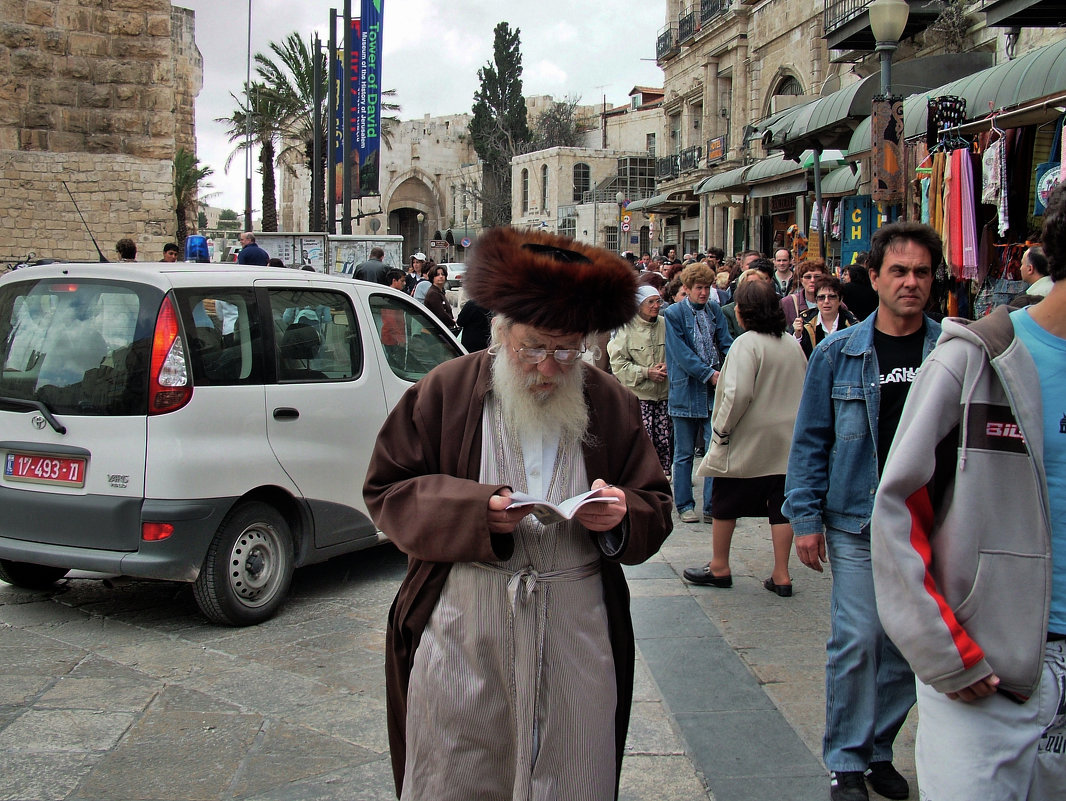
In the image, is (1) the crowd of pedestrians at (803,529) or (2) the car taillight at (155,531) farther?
(2) the car taillight at (155,531)

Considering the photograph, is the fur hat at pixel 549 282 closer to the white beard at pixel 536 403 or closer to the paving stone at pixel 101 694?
the white beard at pixel 536 403

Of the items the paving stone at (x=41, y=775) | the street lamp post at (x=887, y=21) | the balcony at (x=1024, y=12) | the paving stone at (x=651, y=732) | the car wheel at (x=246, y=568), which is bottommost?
the paving stone at (x=41, y=775)

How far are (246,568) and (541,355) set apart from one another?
10.4 feet

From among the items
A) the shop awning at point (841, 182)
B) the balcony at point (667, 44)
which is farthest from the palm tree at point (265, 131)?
the shop awning at point (841, 182)

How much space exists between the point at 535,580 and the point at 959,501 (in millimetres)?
985

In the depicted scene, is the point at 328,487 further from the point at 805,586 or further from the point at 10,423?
the point at 805,586

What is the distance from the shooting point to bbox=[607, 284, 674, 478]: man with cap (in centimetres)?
752

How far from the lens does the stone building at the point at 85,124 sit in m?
14.0

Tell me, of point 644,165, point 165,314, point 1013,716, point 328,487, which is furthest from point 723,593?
point 644,165

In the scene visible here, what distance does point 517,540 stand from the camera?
2.47 meters

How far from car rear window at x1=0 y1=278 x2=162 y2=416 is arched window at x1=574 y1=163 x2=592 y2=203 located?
54.8 metres

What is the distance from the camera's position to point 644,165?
190 ft

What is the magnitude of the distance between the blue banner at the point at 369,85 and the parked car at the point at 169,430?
15.1m

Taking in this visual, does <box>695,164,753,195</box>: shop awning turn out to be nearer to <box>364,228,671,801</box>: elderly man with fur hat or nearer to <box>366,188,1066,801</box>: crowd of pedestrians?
<box>366,188,1066,801</box>: crowd of pedestrians
